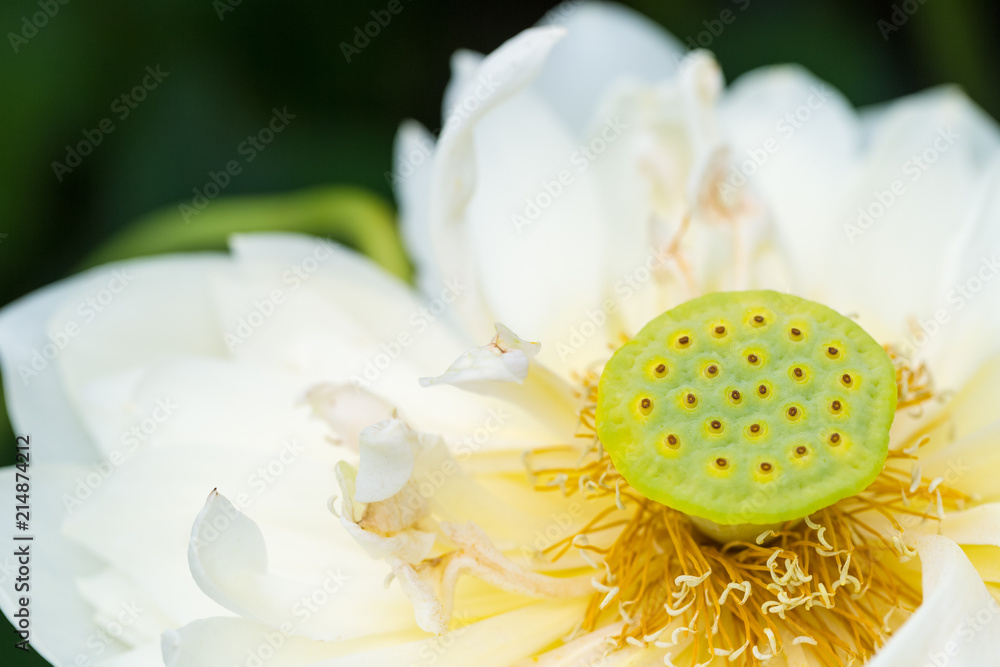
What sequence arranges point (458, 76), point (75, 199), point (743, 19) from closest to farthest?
point (458, 76), point (75, 199), point (743, 19)

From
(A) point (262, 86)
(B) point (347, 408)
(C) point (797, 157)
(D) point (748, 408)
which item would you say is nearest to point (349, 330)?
(B) point (347, 408)

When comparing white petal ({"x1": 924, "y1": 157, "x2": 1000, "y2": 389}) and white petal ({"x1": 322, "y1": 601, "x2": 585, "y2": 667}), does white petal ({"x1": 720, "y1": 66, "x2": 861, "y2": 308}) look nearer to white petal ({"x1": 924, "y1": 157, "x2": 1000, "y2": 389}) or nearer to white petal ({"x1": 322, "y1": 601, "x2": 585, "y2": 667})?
white petal ({"x1": 924, "y1": 157, "x2": 1000, "y2": 389})

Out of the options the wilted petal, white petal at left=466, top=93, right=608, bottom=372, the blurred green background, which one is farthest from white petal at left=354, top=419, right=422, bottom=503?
the blurred green background

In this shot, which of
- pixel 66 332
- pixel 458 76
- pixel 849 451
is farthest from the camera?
pixel 458 76

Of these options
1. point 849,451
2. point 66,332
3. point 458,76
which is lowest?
point 849,451

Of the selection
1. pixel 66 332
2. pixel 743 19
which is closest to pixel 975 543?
pixel 66 332

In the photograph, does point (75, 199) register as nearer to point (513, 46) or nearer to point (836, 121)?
point (513, 46)

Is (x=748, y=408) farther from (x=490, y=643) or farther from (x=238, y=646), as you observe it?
(x=238, y=646)
